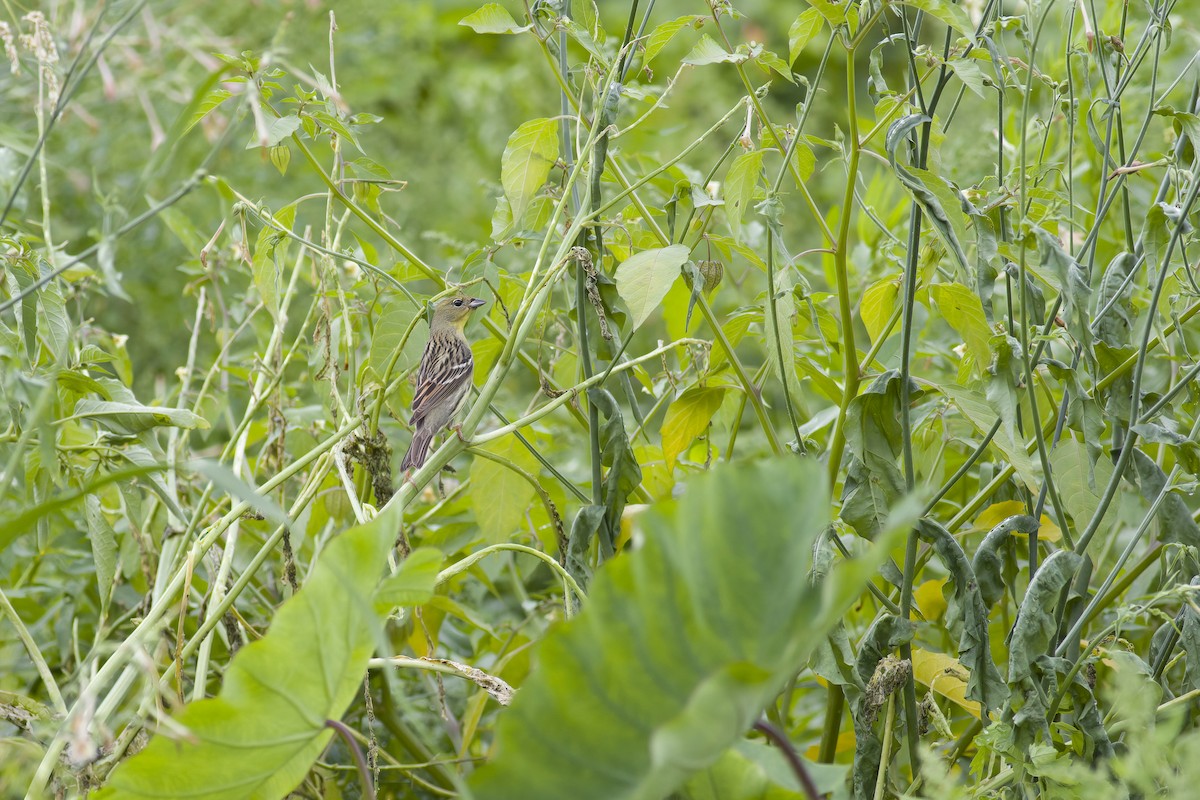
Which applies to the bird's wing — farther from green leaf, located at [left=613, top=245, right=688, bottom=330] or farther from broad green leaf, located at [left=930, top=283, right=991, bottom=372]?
broad green leaf, located at [left=930, top=283, right=991, bottom=372]

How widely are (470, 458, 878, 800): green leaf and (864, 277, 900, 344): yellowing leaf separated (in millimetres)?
688

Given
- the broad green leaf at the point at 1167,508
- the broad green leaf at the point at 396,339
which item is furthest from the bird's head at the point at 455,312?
the broad green leaf at the point at 1167,508

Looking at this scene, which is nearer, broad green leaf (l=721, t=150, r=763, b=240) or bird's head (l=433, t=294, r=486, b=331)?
broad green leaf (l=721, t=150, r=763, b=240)

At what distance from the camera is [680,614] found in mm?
709

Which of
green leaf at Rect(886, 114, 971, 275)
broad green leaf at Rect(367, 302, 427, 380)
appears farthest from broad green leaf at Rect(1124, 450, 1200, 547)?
broad green leaf at Rect(367, 302, 427, 380)

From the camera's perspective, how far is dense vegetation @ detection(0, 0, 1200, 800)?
716 mm

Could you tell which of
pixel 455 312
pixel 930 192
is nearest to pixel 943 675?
pixel 930 192

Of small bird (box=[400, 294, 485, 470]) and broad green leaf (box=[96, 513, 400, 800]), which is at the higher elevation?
broad green leaf (box=[96, 513, 400, 800])

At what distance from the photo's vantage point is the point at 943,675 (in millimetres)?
1312

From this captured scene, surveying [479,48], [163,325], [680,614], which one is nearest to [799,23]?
[680,614]

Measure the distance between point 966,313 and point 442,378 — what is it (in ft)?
2.43

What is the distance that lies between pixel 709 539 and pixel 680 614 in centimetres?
5

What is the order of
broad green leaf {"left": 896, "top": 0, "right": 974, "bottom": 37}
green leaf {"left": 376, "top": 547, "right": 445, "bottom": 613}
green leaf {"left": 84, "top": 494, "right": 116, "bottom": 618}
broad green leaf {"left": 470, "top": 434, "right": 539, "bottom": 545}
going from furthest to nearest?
broad green leaf {"left": 470, "top": 434, "right": 539, "bottom": 545} → green leaf {"left": 84, "top": 494, "right": 116, "bottom": 618} → broad green leaf {"left": 896, "top": 0, "right": 974, "bottom": 37} → green leaf {"left": 376, "top": 547, "right": 445, "bottom": 613}

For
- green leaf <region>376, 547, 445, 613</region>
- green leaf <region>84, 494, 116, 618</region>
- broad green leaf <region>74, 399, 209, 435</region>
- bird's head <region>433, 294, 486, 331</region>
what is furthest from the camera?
bird's head <region>433, 294, 486, 331</region>
